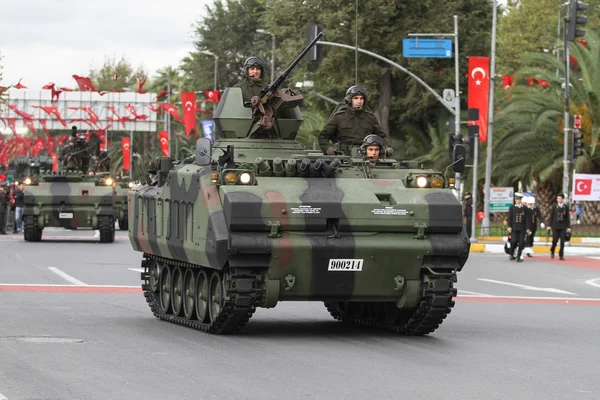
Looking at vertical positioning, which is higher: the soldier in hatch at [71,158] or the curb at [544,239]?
the soldier in hatch at [71,158]

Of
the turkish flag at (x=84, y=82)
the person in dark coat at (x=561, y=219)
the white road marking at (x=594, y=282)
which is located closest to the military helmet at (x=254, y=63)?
the white road marking at (x=594, y=282)

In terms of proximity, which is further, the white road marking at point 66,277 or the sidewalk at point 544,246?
the sidewalk at point 544,246

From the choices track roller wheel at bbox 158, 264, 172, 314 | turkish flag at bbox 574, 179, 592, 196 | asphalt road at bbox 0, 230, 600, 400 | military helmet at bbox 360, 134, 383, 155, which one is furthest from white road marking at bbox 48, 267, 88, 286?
turkish flag at bbox 574, 179, 592, 196

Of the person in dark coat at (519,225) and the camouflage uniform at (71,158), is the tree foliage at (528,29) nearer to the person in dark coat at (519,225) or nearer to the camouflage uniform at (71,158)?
the camouflage uniform at (71,158)

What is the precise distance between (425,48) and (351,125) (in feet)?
79.9

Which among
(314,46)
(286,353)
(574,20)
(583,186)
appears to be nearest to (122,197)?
(314,46)

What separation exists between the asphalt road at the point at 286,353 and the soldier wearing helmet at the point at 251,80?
2757 millimetres

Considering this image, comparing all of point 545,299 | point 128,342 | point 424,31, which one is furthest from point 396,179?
point 424,31

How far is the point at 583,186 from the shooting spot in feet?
142

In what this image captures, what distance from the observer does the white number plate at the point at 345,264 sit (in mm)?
14781

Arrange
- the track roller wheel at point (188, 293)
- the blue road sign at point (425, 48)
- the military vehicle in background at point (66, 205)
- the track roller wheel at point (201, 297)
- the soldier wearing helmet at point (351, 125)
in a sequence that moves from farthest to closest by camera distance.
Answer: the blue road sign at point (425, 48), the military vehicle in background at point (66, 205), the soldier wearing helmet at point (351, 125), the track roller wheel at point (188, 293), the track roller wheel at point (201, 297)

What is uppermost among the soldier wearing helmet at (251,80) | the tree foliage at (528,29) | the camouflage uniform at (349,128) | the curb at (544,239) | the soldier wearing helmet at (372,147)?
the tree foliage at (528,29)

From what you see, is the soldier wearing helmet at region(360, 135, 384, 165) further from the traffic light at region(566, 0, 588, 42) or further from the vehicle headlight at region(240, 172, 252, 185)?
the traffic light at region(566, 0, 588, 42)

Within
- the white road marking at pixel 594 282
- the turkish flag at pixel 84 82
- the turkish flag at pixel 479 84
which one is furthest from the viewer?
the turkish flag at pixel 84 82
